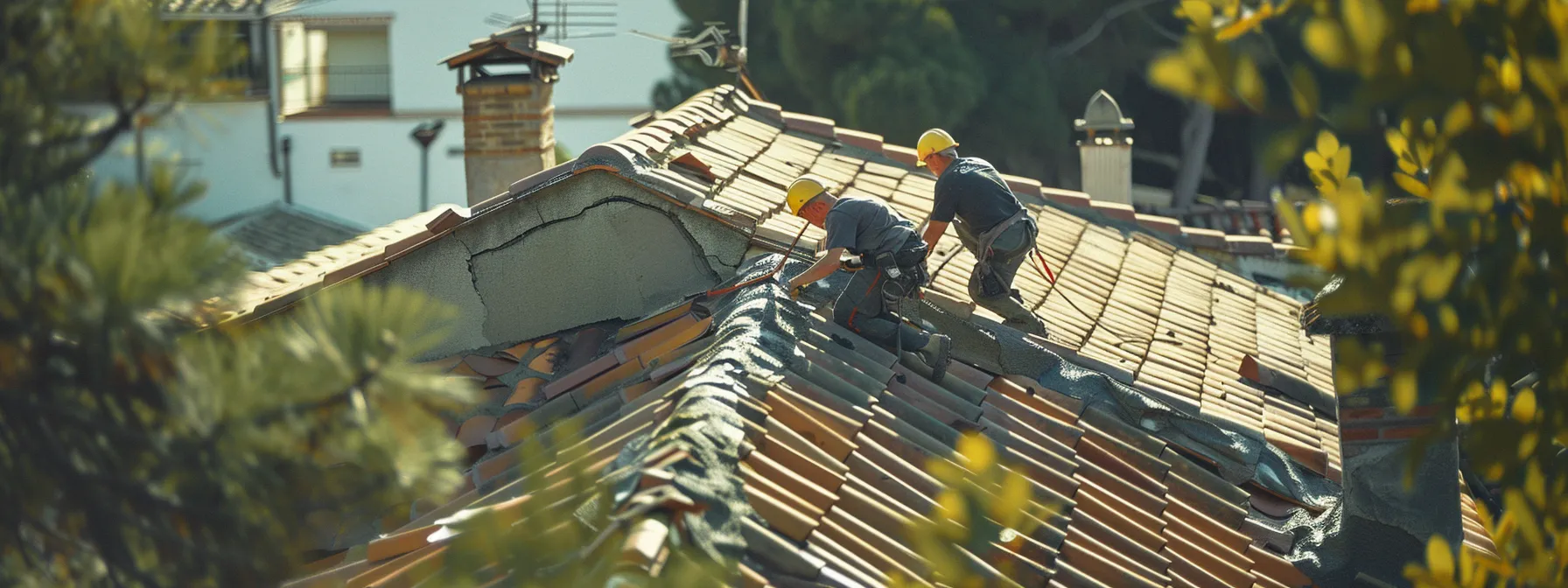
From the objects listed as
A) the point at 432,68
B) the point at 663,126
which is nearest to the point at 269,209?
the point at 432,68

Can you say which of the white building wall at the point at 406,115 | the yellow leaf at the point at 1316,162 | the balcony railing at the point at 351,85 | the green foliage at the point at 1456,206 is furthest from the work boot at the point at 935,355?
the balcony railing at the point at 351,85

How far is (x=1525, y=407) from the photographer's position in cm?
335

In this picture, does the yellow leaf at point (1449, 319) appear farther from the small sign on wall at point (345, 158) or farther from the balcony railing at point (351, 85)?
the balcony railing at point (351, 85)

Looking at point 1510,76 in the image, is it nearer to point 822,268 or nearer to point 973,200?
point 822,268

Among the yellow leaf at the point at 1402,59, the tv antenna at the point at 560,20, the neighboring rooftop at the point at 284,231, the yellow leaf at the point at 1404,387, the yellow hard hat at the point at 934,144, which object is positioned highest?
the tv antenna at the point at 560,20

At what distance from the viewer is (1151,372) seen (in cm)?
821

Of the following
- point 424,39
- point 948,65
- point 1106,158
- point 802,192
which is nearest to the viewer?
point 802,192

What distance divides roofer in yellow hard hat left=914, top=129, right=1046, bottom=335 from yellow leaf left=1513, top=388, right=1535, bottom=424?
476cm

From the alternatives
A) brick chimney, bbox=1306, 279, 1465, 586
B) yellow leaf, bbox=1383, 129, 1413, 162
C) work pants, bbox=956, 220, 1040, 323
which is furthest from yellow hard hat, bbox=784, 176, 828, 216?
yellow leaf, bbox=1383, 129, 1413, 162

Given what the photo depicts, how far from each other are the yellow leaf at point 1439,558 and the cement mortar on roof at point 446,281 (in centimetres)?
542

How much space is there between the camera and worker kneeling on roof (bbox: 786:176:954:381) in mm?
7016

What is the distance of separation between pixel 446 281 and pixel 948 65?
74.2 ft

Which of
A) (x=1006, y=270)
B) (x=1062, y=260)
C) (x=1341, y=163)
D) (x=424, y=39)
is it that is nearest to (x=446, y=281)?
(x=1006, y=270)

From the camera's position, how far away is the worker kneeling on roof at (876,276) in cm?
702
